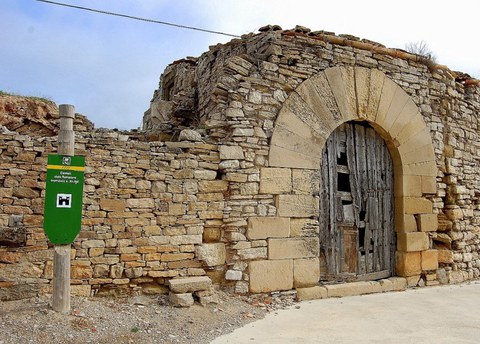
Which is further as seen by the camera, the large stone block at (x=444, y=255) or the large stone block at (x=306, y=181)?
the large stone block at (x=444, y=255)

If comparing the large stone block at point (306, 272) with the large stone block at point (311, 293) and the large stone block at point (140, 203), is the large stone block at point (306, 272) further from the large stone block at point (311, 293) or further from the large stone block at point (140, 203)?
the large stone block at point (140, 203)

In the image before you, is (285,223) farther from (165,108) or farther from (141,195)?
(165,108)

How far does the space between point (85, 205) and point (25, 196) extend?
0.60 meters

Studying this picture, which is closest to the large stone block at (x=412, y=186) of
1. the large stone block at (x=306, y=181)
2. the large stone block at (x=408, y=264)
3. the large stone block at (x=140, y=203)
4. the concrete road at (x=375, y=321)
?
the large stone block at (x=408, y=264)

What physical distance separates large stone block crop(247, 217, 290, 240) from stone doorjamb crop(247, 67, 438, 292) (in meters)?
0.01

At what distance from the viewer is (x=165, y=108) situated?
7.73 m

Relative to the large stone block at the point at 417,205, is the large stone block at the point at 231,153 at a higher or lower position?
higher

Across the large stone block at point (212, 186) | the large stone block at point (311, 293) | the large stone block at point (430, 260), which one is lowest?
the large stone block at point (311, 293)

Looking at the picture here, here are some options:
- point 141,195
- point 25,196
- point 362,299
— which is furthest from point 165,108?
point 362,299

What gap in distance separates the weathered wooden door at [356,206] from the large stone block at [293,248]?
1.33 feet

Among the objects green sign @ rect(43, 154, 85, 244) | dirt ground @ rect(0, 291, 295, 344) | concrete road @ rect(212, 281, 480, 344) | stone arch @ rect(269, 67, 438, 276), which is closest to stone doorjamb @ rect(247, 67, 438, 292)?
stone arch @ rect(269, 67, 438, 276)

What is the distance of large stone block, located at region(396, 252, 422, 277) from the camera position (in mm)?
6516

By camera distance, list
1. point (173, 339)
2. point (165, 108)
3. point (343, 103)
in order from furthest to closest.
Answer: point (165, 108) → point (343, 103) → point (173, 339)

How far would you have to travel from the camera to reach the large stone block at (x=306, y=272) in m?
5.60
